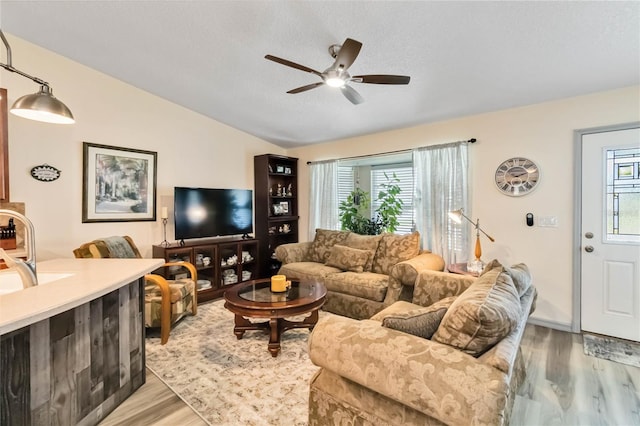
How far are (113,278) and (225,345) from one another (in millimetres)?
1433

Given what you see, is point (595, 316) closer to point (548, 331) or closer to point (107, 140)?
point (548, 331)

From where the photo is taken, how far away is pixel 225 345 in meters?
2.85

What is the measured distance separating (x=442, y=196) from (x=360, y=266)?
1.40m

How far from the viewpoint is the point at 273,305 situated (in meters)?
2.58

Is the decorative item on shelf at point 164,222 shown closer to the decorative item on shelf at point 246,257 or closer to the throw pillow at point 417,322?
the decorative item on shelf at point 246,257

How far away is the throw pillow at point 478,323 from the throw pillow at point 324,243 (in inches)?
117

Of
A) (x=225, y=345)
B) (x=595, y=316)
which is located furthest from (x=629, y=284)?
(x=225, y=345)

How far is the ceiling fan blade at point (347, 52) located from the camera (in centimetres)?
191

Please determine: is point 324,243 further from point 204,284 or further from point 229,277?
point 204,284

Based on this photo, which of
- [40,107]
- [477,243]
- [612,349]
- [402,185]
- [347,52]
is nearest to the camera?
[40,107]

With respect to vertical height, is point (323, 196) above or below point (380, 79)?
below

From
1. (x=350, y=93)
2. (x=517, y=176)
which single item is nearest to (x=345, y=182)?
(x=517, y=176)

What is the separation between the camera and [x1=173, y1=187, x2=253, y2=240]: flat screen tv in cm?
412

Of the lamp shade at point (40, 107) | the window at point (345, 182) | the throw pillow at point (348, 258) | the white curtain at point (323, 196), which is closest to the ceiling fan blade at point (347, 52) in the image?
the lamp shade at point (40, 107)
